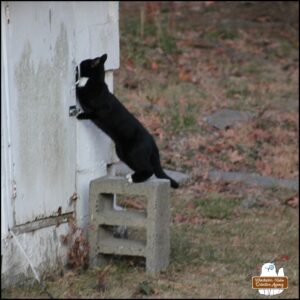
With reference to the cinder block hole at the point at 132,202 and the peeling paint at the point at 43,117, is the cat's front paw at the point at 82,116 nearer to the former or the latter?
the peeling paint at the point at 43,117

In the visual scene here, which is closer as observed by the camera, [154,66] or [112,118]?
[112,118]

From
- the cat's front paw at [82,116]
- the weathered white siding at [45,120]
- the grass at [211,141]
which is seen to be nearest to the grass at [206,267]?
the grass at [211,141]

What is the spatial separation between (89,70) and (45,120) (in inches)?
19.1

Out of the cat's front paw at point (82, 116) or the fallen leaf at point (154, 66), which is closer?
the cat's front paw at point (82, 116)

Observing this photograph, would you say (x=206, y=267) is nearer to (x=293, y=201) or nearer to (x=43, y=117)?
(x=43, y=117)

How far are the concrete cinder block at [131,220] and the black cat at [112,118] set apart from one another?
4.4 inches

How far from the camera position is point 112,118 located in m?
6.45

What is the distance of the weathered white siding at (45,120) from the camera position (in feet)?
19.0

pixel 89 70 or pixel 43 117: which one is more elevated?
pixel 89 70

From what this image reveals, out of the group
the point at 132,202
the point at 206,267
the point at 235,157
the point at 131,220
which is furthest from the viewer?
the point at 235,157

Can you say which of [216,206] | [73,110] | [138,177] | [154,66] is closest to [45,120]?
[73,110]

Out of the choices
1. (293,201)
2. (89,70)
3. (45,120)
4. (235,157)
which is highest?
(89,70)

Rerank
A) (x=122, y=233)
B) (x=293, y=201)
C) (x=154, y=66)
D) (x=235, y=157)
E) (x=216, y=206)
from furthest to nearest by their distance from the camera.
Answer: (x=154, y=66)
(x=235, y=157)
(x=293, y=201)
(x=216, y=206)
(x=122, y=233)

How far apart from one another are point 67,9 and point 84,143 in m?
0.95
